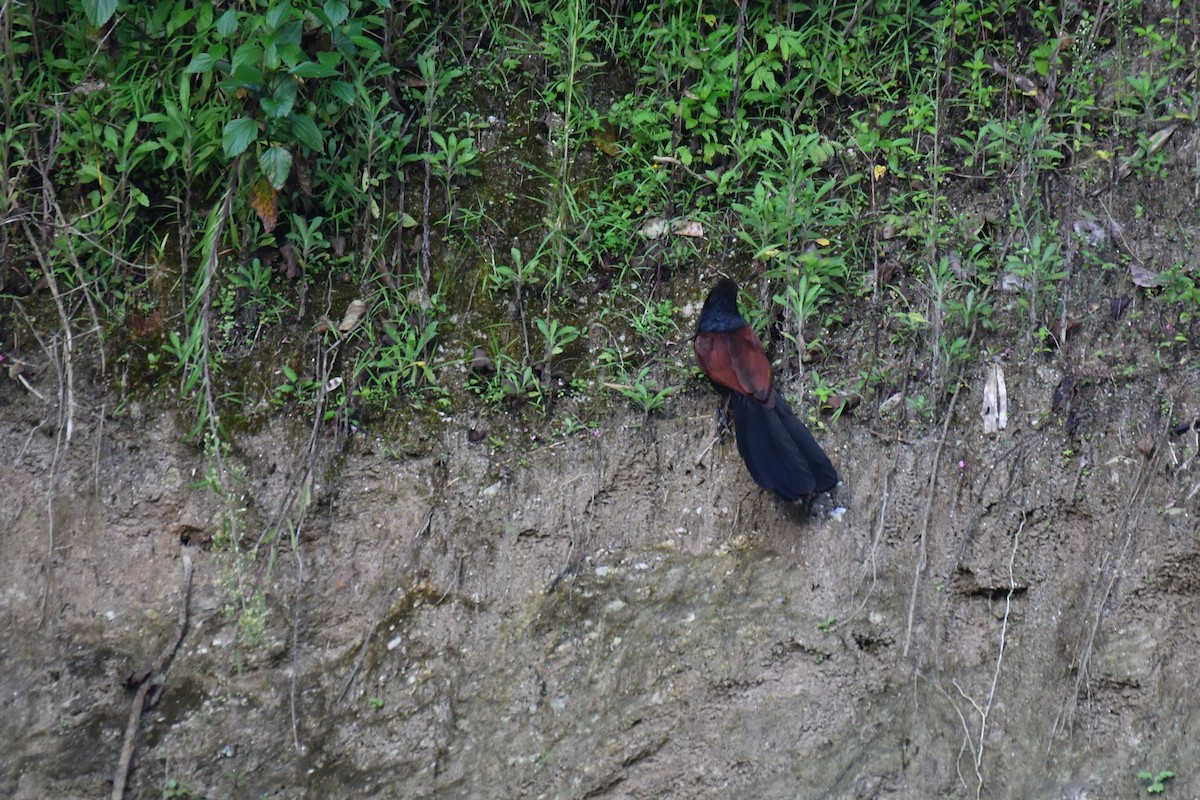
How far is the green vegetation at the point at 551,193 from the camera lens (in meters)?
4.30

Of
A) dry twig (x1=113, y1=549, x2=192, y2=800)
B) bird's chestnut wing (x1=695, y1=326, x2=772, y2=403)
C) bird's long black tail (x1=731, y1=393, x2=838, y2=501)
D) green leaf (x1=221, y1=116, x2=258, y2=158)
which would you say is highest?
green leaf (x1=221, y1=116, x2=258, y2=158)

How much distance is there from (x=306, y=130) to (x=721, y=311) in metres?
1.80

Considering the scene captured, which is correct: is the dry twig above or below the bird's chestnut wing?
below

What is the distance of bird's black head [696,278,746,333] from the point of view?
436cm

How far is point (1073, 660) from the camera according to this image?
3795 millimetres

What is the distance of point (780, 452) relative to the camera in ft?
13.2

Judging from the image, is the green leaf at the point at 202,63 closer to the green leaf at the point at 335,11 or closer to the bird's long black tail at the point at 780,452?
the green leaf at the point at 335,11

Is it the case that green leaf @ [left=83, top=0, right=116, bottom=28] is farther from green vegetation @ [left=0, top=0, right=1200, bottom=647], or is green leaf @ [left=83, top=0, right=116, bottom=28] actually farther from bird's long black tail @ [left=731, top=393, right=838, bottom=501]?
bird's long black tail @ [left=731, top=393, right=838, bottom=501]

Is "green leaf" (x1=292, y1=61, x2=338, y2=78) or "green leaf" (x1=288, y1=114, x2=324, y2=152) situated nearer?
"green leaf" (x1=292, y1=61, x2=338, y2=78)

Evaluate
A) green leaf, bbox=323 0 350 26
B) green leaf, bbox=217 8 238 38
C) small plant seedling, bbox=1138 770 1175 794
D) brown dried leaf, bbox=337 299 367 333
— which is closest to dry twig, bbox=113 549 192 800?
brown dried leaf, bbox=337 299 367 333

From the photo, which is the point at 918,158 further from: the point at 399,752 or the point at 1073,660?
the point at 399,752

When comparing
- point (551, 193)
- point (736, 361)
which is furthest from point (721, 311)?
point (551, 193)

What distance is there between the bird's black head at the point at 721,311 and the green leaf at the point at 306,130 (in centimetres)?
169

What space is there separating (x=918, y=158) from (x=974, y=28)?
74 centimetres
